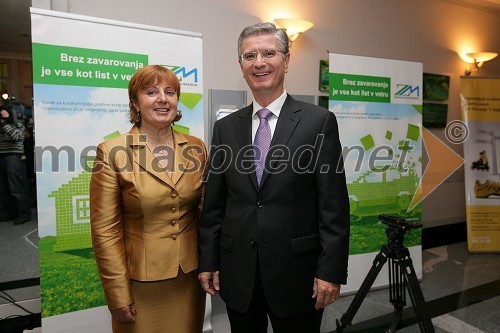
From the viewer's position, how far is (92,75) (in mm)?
2195

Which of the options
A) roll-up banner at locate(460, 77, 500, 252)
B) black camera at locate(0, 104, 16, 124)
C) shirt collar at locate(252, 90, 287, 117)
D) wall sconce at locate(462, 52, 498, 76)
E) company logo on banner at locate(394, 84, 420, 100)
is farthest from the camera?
wall sconce at locate(462, 52, 498, 76)

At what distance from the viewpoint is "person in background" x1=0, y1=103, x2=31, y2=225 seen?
3840 mm

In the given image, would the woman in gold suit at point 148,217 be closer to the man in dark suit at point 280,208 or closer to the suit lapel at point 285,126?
the man in dark suit at point 280,208

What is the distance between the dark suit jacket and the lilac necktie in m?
0.03

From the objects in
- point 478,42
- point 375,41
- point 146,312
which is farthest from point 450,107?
point 146,312

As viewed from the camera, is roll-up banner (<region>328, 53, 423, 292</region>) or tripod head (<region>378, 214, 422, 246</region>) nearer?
tripod head (<region>378, 214, 422, 246</region>)

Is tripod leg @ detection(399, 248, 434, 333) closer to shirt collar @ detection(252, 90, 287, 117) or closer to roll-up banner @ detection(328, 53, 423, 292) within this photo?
roll-up banner @ detection(328, 53, 423, 292)

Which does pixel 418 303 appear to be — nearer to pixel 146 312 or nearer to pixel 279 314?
pixel 279 314

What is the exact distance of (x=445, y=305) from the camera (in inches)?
120

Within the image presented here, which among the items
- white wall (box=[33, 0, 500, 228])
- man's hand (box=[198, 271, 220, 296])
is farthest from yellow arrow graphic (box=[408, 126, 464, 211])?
man's hand (box=[198, 271, 220, 296])

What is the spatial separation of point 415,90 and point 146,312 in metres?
3.12

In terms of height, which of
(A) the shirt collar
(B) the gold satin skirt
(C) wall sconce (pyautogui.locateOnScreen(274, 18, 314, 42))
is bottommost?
(B) the gold satin skirt

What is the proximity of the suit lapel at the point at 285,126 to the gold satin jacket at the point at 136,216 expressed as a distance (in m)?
0.42

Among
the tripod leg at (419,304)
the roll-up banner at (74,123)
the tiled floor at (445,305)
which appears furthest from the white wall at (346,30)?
the tripod leg at (419,304)
